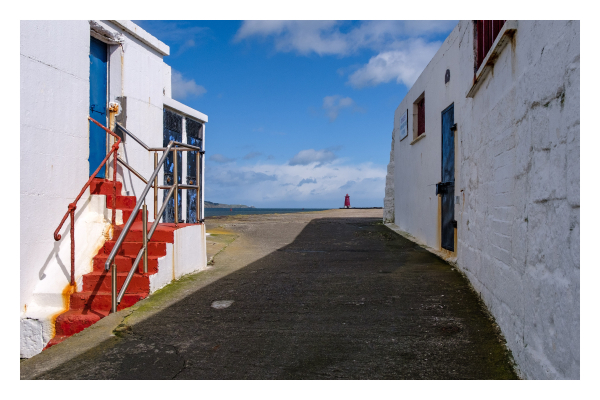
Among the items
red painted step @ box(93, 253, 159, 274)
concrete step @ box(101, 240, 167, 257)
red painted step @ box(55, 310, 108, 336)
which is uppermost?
concrete step @ box(101, 240, 167, 257)

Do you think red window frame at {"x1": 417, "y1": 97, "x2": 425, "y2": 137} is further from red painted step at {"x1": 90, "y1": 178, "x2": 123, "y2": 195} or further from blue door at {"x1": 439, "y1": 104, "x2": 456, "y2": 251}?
red painted step at {"x1": 90, "y1": 178, "x2": 123, "y2": 195}

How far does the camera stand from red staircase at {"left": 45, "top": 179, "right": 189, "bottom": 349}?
4.71m

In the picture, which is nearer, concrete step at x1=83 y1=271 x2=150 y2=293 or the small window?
concrete step at x1=83 y1=271 x2=150 y2=293

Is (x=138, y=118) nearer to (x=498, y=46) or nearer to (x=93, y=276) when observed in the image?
(x=93, y=276)

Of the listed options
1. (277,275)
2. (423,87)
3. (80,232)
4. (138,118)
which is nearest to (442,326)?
(277,275)

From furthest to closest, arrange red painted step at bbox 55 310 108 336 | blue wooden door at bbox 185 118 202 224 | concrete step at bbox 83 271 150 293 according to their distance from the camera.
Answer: blue wooden door at bbox 185 118 202 224, concrete step at bbox 83 271 150 293, red painted step at bbox 55 310 108 336

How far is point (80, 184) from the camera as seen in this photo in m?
5.74

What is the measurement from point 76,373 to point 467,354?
10.4ft

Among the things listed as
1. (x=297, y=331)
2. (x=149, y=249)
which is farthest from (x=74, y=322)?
(x=297, y=331)

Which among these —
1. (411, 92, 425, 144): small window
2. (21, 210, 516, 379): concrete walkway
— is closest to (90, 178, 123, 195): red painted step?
(21, 210, 516, 379): concrete walkway

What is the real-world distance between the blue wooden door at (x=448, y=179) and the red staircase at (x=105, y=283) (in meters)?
4.46

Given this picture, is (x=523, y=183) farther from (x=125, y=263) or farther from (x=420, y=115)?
(x=420, y=115)

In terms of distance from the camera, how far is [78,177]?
5680 mm

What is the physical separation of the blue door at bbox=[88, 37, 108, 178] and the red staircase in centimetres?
62
